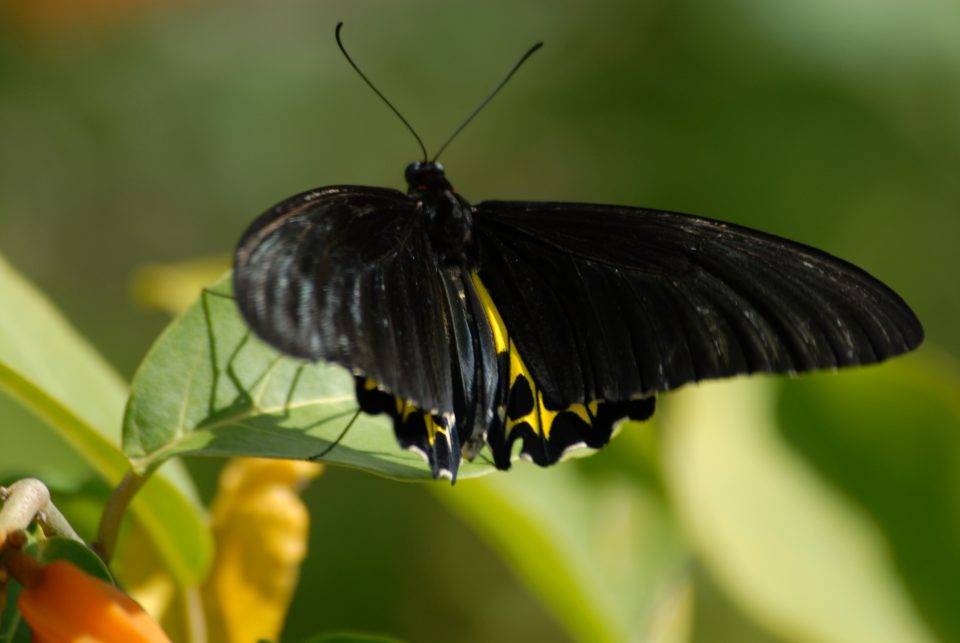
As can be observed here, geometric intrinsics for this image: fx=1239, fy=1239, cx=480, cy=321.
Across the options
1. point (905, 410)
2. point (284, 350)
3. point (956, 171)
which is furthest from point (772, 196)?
point (284, 350)

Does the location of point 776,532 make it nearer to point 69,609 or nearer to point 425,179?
point 425,179

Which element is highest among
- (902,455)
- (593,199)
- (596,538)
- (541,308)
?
(593,199)

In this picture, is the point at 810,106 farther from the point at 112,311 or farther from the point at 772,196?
the point at 112,311

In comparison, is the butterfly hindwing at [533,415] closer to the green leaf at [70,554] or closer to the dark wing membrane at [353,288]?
the dark wing membrane at [353,288]

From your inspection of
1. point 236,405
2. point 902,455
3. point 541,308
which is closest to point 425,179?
point 541,308

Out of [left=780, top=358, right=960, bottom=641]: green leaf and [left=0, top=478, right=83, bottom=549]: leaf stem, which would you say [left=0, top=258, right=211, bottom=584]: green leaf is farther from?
[left=780, top=358, right=960, bottom=641]: green leaf

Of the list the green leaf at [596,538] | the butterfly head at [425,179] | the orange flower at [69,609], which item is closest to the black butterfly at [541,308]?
the butterfly head at [425,179]
